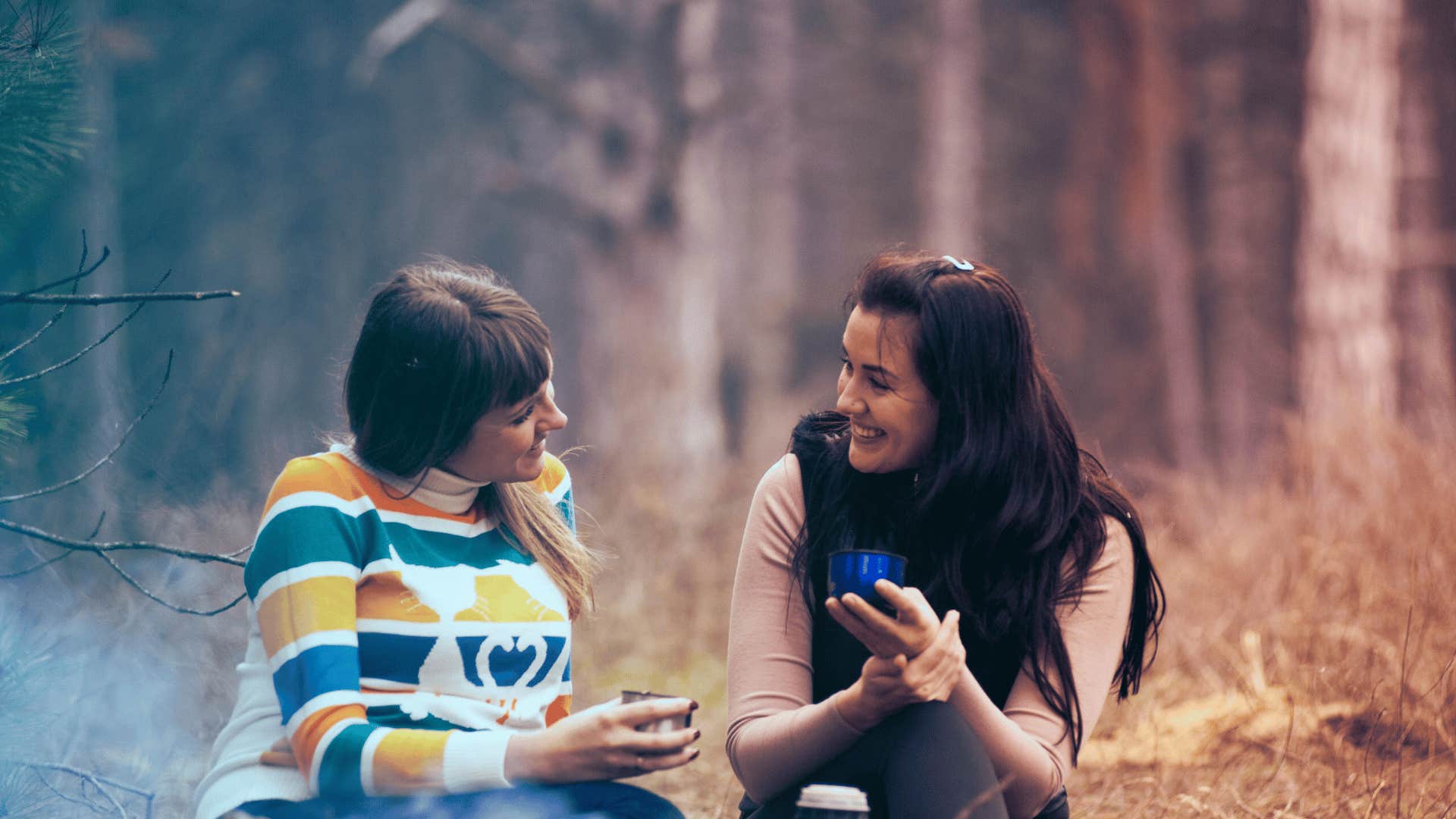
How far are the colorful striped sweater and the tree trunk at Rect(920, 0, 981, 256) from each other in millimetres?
11067

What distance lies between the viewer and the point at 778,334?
51.5 feet

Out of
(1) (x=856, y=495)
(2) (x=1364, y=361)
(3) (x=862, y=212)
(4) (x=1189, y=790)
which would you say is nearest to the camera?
(1) (x=856, y=495)

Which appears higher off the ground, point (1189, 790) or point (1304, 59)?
point (1304, 59)

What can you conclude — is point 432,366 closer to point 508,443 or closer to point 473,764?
point 508,443

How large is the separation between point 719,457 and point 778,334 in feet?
29.2

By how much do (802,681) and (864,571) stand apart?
41 cm

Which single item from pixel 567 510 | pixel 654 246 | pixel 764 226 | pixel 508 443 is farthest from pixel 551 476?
pixel 764 226

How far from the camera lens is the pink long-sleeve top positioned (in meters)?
1.75

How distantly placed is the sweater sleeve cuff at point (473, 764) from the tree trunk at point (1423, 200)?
222 inches

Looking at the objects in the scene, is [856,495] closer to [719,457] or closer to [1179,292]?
[719,457]

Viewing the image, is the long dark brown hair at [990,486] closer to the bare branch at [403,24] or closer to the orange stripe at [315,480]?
the orange stripe at [315,480]

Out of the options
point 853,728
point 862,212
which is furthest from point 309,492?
point 862,212

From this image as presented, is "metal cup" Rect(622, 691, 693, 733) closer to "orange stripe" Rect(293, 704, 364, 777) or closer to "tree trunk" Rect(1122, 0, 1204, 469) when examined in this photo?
"orange stripe" Rect(293, 704, 364, 777)

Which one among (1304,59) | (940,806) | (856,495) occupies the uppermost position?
(1304,59)
